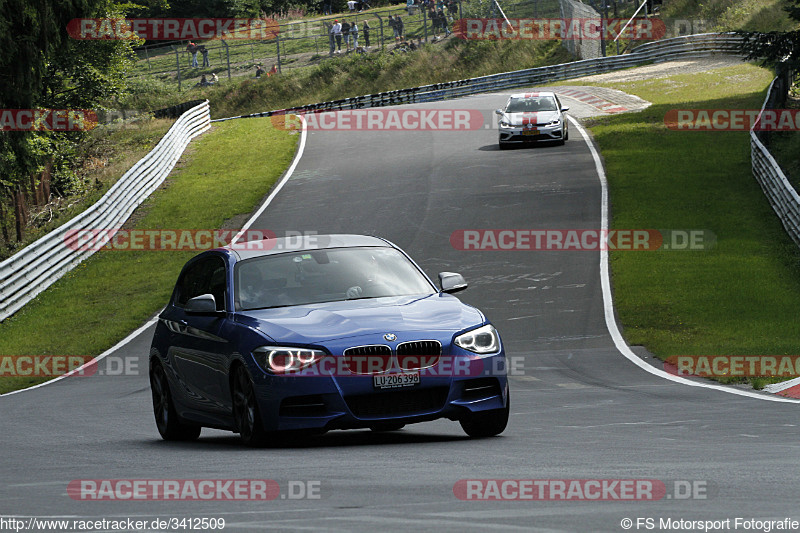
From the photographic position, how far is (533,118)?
38.7 m

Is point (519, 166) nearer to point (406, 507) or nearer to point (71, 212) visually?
point (71, 212)

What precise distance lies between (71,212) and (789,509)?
3274 centimetres

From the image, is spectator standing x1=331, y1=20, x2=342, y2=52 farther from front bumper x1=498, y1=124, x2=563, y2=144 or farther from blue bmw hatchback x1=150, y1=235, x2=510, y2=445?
blue bmw hatchback x1=150, y1=235, x2=510, y2=445

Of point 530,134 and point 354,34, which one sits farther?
point 354,34

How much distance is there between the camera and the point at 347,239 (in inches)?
410

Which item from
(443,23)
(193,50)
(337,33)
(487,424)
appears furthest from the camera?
(193,50)

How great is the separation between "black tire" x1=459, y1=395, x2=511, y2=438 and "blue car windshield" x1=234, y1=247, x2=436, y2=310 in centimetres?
123

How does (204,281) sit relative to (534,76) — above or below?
above

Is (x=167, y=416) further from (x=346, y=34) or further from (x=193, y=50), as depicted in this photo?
(x=193, y=50)

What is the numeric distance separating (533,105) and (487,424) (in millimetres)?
30750

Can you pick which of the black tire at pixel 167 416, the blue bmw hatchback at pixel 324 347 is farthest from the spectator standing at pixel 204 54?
the blue bmw hatchback at pixel 324 347

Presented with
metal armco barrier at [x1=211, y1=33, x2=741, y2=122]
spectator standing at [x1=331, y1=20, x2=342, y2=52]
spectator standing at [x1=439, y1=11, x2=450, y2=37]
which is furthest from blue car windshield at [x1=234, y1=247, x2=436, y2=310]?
spectator standing at [x1=331, y1=20, x2=342, y2=52]

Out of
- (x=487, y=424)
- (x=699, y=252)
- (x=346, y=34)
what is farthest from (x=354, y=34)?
(x=487, y=424)

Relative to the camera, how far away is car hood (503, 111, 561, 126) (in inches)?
1516
